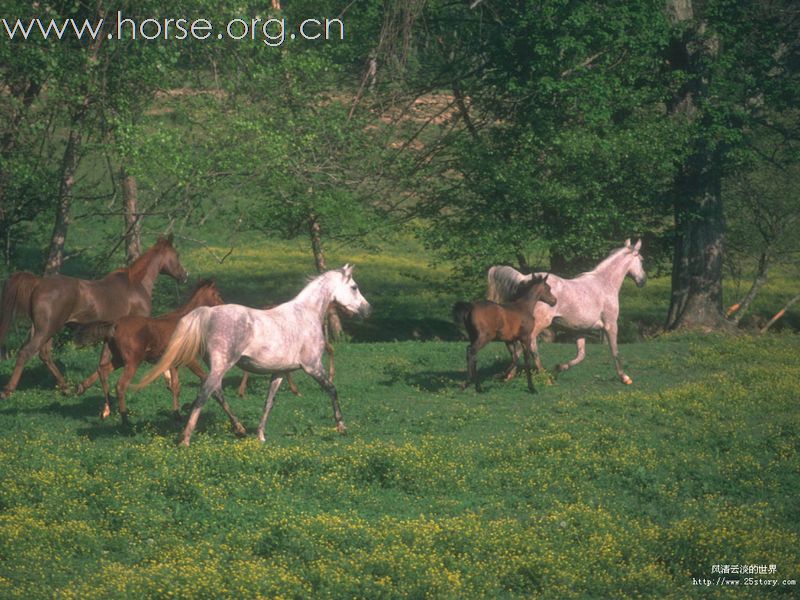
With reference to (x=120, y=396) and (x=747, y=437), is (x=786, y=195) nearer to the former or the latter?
(x=747, y=437)

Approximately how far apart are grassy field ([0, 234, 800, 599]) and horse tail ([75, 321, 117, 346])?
4.33 feet

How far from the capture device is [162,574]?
10289 mm

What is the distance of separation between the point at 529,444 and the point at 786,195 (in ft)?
72.1

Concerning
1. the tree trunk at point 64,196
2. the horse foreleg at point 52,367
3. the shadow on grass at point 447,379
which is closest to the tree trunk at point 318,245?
the tree trunk at point 64,196

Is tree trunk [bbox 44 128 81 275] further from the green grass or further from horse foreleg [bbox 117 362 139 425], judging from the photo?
horse foreleg [bbox 117 362 139 425]

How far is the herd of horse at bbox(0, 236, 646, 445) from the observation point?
15.2m

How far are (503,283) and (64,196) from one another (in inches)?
367

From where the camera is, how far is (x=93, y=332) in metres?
16.5

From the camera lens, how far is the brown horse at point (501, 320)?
19.7m

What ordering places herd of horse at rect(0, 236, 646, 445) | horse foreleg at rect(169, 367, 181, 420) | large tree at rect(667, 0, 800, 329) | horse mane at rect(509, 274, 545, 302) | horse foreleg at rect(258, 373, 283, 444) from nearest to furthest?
herd of horse at rect(0, 236, 646, 445) < horse foreleg at rect(258, 373, 283, 444) < horse foreleg at rect(169, 367, 181, 420) < horse mane at rect(509, 274, 545, 302) < large tree at rect(667, 0, 800, 329)

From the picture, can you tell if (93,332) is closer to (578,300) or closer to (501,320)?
(501,320)

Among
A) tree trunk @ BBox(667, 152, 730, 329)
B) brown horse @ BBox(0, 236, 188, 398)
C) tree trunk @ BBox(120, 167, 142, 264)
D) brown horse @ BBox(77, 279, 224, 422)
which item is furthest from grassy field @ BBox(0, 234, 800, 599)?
tree trunk @ BBox(667, 152, 730, 329)

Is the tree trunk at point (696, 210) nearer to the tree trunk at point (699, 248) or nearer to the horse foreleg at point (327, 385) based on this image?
the tree trunk at point (699, 248)

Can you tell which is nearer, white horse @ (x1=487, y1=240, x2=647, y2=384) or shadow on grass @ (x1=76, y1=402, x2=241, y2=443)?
shadow on grass @ (x1=76, y1=402, x2=241, y2=443)
